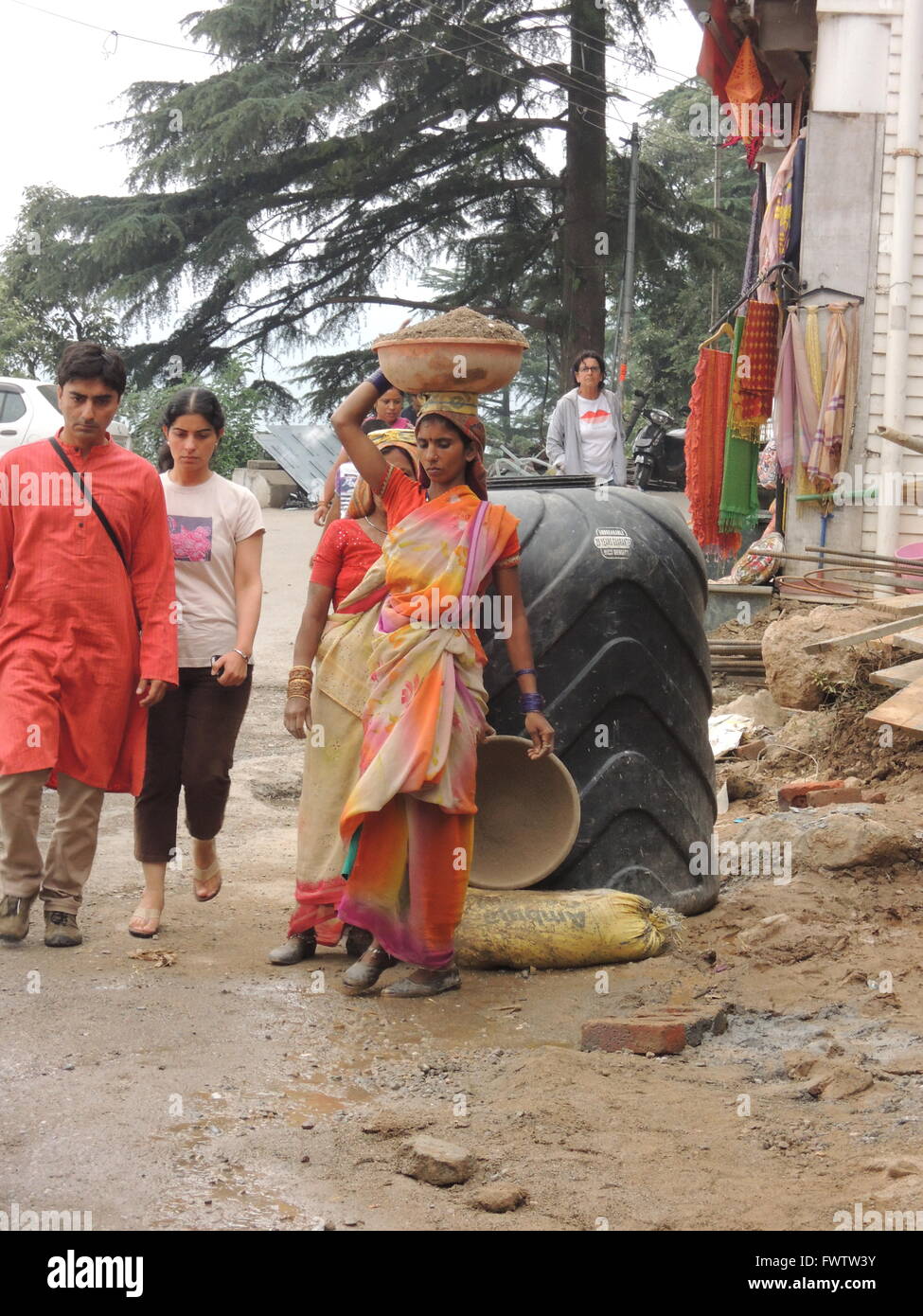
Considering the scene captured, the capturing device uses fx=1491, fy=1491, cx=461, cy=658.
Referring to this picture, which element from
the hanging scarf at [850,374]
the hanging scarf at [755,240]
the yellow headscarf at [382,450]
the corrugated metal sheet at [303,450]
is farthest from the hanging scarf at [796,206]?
the corrugated metal sheet at [303,450]

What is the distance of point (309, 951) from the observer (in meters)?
4.79

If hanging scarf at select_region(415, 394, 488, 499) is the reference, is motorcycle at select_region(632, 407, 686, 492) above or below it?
below

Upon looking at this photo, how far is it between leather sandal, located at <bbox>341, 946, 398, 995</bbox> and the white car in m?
10.7

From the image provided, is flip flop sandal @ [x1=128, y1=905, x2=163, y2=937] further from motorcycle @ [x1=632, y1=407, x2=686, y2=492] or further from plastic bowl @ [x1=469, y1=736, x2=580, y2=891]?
motorcycle @ [x1=632, y1=407, x2=686, y2=492]

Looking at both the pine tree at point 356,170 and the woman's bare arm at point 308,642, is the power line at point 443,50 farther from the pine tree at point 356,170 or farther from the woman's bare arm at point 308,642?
the woman's bare arm at point 308,642

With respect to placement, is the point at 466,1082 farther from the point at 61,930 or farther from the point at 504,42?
the point at 504,42

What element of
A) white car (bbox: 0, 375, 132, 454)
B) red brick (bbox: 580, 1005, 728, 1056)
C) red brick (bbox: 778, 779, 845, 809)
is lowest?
red brick (bbox: 778, 779, 845, 809)

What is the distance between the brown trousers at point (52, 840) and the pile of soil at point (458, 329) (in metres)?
1.73

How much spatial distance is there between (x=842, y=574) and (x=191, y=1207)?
7263mm

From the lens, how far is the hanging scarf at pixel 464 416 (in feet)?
14.3

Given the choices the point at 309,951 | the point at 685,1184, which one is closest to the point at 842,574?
the point at 309,951

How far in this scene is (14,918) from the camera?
15.4 feet

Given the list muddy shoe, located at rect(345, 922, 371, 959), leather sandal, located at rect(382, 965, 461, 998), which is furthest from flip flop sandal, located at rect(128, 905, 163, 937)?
leather sandal, located at rect(382, 965, 461, 998)

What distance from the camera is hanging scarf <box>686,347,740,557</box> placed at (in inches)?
432
